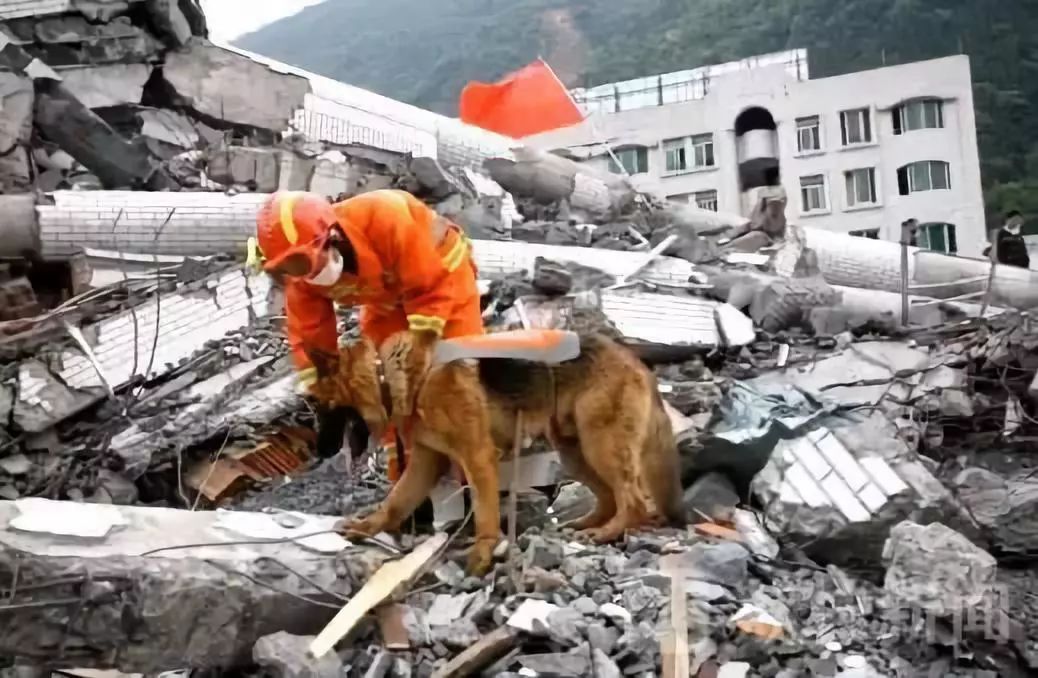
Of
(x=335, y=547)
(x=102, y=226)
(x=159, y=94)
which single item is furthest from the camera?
(x=159, y=94)

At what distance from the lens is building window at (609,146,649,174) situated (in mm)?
7652

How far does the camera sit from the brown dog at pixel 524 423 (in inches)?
101

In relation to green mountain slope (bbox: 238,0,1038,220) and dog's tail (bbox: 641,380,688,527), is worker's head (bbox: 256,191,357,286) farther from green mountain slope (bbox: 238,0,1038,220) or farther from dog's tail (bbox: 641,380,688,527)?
green mountain slope (bbox: 238,0,1038,220)

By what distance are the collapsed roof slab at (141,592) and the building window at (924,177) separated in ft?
17.6

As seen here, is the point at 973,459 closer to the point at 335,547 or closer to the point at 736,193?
the point at 335,547

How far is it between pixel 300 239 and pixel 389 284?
0.33 metres

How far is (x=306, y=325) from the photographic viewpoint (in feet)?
8.95

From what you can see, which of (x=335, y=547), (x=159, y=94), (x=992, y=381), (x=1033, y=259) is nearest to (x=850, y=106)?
(x=1033, y=259)

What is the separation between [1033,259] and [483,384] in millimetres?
4652

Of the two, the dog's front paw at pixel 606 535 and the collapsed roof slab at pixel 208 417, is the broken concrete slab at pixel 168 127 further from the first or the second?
the dog's front paw at pixel 606 535

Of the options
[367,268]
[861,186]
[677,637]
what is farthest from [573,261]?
[861,186]

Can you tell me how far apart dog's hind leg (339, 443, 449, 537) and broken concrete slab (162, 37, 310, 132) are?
14.0 feet

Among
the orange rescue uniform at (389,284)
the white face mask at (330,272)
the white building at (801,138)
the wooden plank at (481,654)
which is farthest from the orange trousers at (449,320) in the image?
the white building at (801,138)

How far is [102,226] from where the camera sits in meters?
4.96
